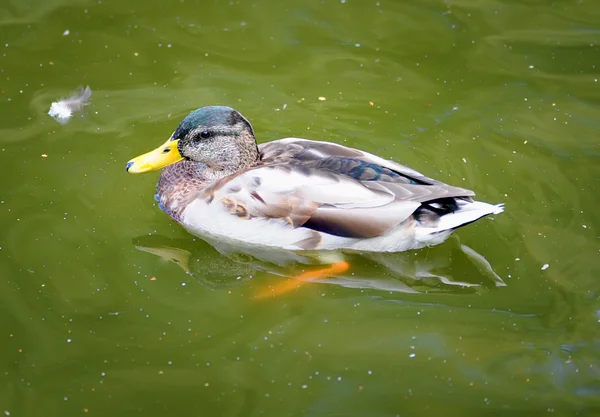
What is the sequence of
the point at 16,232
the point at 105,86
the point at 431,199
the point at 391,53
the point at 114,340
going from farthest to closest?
the point at 391,53
the point at 105,86
the point at 16,232
the point at 431,199
the point at 114,340

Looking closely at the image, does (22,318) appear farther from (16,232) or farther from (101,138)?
(101,138)

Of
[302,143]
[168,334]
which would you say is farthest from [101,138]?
[168,334]

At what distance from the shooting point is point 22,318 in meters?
5.38

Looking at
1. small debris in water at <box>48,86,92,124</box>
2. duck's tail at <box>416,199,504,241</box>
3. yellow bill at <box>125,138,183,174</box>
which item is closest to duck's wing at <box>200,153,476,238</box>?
duck's tail at <box>416,199,504,241</box>

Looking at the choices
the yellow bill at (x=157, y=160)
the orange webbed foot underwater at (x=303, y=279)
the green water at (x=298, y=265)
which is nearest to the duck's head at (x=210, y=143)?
the yellow bill at (x=157, y=160)

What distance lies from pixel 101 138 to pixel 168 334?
7.76 ft

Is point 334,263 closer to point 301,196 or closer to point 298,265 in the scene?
point 298,265

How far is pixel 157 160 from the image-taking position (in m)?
6.10

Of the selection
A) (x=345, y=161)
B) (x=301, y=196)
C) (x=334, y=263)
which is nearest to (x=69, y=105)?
(x=301, y=196)

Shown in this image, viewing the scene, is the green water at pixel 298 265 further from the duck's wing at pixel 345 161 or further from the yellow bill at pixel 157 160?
the duck's wing at pixel 345 161

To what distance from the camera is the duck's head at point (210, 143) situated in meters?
6.05

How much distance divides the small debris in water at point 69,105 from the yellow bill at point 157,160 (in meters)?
1.46

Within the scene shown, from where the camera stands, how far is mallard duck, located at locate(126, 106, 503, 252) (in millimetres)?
5727

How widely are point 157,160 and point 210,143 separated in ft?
1.33
